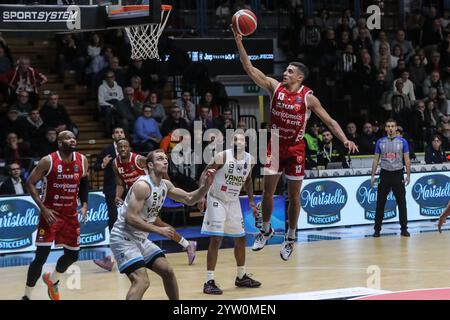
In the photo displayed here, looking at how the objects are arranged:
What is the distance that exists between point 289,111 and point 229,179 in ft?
5.62

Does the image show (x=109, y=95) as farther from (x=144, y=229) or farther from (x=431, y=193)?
(x=144, y=229)

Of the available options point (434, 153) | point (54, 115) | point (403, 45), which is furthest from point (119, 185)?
point (403, 45)

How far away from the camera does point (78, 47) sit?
71.9ft

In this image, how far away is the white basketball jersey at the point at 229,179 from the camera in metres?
12.9

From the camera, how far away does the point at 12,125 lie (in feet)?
60.1

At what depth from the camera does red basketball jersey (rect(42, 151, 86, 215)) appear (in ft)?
38.9

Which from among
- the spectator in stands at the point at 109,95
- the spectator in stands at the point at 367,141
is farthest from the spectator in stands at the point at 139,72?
the spectator in stands at the point at 367,141

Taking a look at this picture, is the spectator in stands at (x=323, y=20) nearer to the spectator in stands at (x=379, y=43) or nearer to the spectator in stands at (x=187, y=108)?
the spectator in stands at (x=379, y=43)

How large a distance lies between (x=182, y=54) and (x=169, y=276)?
470 inches

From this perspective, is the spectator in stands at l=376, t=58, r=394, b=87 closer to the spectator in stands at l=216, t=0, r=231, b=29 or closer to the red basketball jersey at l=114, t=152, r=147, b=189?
the spectator in stands at l=216, t=0, r=231, b=29

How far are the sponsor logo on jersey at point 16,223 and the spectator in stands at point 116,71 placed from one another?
4.97m

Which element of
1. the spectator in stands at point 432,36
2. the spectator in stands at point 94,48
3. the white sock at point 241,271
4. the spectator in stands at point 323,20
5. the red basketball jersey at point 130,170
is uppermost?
the spectator in stands at point 323,20

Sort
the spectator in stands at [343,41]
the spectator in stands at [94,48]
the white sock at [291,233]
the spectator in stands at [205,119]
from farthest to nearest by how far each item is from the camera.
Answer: the spectator in stands at [343,41] → the spectator in stands at [94,48] → the spectator in stands at [205,119] → the white sock at [291,233]

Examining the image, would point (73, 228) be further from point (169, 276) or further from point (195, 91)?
point (195, 91)
